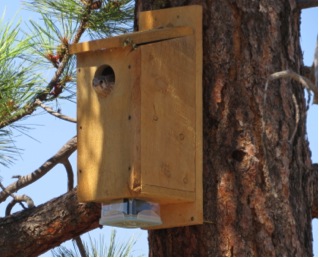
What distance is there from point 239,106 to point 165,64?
21cm

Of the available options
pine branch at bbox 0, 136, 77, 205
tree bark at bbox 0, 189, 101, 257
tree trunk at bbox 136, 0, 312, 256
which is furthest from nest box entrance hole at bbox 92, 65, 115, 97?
pine branch at bbox 0, 136, 77, 205

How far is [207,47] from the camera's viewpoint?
2857 millimetres

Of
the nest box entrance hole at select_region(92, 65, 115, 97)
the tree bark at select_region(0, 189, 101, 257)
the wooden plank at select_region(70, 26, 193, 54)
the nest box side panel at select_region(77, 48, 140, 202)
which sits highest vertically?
the wooden plank at select_region(70, 26, 193, 54)

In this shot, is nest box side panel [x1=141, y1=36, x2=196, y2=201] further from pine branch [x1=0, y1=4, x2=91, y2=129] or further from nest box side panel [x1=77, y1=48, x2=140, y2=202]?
pine branch [x1=0, y1=4, x2=91, y2=129]

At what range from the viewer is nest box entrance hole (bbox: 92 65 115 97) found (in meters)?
2.81

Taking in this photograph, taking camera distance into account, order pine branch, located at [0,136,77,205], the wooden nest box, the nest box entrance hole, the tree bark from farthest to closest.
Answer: pine branch, located at [0,136,77,205]
the tree bark
the nest box entrance hole
the wooden nest box

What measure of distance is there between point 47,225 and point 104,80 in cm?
53

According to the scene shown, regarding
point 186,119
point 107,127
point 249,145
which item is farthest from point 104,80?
point 249,145

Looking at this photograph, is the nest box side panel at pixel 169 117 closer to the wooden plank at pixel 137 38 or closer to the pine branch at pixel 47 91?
the wooden plank at pixel 137 38

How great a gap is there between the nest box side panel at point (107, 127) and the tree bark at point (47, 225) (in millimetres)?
276

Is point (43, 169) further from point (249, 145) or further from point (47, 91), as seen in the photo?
point (249, 145)

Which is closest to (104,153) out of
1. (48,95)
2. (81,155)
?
(81,155)

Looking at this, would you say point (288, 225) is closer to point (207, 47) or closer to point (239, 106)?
point (239, 106)

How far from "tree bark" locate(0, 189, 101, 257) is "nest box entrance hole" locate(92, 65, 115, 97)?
0.40m
